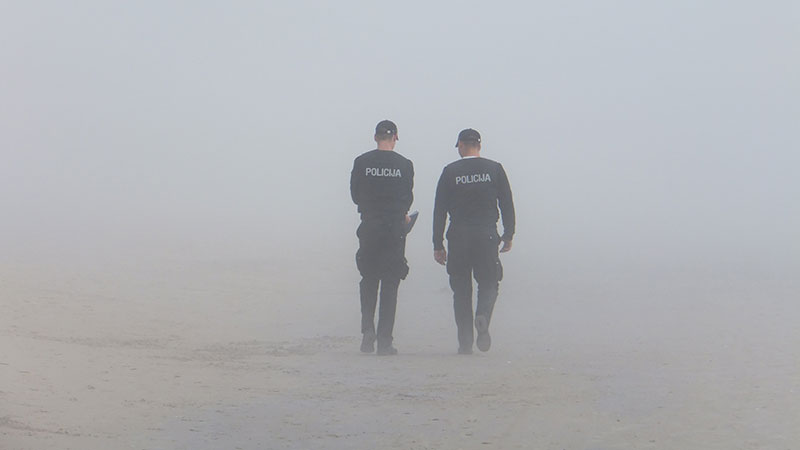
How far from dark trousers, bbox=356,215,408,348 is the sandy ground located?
0.34 meters

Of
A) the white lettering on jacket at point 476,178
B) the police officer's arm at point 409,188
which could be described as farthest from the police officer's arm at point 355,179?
the white lettering on jacket at point 476,178

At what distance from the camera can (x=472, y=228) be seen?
31.6 feet

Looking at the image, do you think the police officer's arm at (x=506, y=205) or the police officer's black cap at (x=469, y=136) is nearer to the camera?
the police officer's arm at (x=506, y=205)

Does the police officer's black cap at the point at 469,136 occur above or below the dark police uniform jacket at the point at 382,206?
above

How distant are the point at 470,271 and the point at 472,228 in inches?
13.5

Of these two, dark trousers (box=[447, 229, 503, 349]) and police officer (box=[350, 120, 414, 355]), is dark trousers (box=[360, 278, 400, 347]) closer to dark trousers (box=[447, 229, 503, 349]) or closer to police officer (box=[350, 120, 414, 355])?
police officer (box=[350, 120, 414, 355])

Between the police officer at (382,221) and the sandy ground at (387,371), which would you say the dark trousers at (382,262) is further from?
the sandy ground at (387,371)

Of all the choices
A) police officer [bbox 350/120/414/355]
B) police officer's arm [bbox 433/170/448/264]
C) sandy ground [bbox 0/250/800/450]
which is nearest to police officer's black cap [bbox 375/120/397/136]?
police officer [bbox 350/120/414/355]

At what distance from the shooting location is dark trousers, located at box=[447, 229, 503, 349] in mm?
9586

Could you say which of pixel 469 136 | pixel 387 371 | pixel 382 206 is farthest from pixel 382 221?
pixel 387 371

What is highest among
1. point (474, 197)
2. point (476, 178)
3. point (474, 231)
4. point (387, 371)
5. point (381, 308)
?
point (476, 178)

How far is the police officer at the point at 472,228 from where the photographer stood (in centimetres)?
959

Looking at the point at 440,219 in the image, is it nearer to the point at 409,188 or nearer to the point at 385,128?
the point at 409,188

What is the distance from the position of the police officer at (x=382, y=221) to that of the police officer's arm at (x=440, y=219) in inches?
8.9
